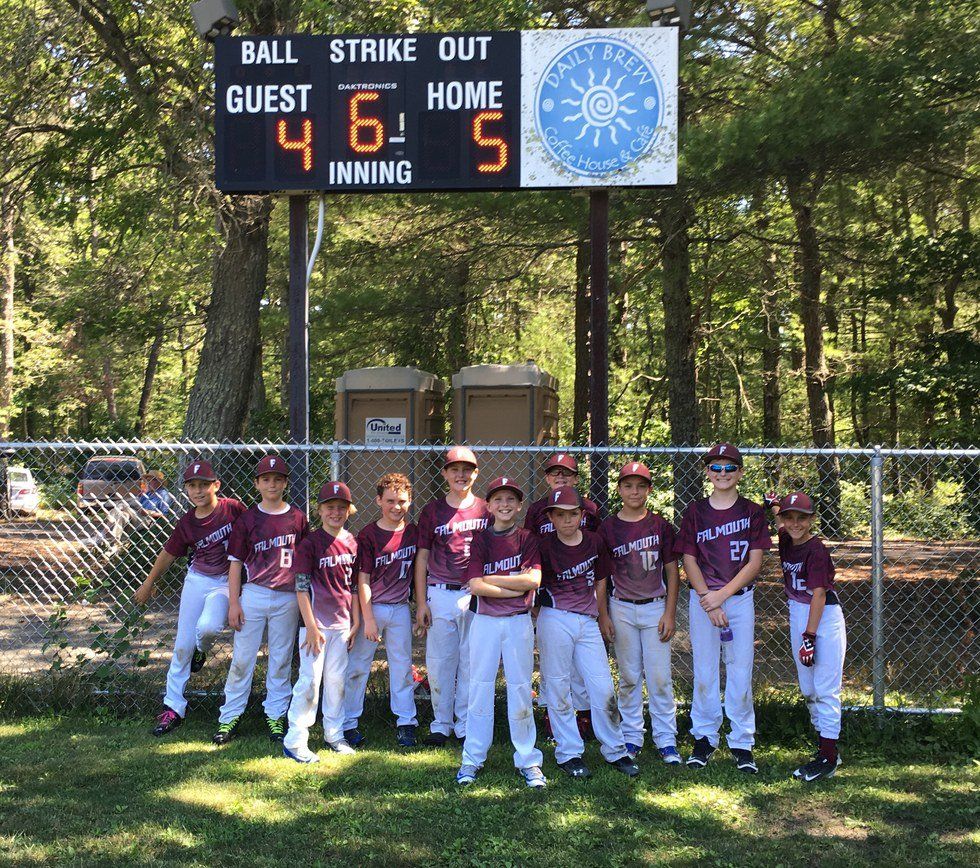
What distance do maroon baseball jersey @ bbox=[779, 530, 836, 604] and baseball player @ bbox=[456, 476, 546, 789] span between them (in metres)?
1.52

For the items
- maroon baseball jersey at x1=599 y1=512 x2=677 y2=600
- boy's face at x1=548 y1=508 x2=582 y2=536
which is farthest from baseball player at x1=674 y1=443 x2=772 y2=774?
boy's face at x1=548 y1=508 x2=582 y2=536

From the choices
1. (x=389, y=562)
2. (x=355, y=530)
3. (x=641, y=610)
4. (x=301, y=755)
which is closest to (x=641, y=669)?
(x=641, y=610)

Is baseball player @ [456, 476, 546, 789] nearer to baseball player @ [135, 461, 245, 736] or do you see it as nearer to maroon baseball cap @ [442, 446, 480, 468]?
maroon baseball cap @ [442, 446, 480, 468]

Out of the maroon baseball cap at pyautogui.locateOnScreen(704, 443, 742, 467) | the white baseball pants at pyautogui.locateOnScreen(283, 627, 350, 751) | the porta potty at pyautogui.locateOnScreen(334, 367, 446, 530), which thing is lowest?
the white baseball pants at pyautogui.locateOnScreen(283, 627, 350, 751)

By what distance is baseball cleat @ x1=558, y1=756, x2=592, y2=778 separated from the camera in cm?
539

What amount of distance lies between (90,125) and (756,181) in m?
8.74

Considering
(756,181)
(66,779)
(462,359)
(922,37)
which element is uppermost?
(922,37)

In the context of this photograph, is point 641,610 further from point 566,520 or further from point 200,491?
point 200,491

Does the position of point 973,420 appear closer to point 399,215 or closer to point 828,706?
point 828,706

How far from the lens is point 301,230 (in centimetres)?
739

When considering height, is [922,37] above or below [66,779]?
above

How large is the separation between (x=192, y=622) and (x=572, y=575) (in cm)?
254

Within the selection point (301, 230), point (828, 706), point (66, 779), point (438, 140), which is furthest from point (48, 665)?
point (828, 706)

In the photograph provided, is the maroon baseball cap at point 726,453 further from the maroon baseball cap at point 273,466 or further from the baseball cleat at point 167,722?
the baseball cleat at point 167,722
